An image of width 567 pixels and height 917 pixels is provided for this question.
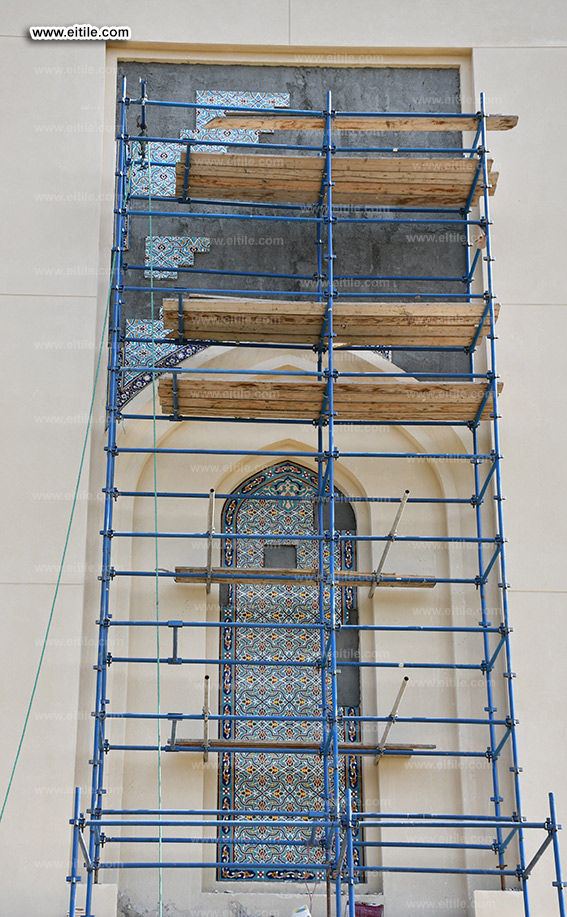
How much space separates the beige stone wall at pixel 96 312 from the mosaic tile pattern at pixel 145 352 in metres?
0.24

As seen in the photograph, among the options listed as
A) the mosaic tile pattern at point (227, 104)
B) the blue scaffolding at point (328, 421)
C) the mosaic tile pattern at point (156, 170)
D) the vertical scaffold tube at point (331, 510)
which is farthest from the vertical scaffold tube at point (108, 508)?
the vertical scaffold tube at point (331, 510)

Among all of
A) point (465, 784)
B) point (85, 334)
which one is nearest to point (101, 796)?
point (465, 784)

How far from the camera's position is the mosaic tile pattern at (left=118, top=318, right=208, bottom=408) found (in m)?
9.12

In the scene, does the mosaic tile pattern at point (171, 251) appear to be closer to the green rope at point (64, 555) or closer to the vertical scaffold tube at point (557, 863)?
the green rope at point (64, 555)

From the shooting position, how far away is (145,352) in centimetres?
921

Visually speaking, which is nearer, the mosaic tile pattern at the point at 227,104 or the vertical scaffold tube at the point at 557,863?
the vertical scaffold tube at the point at 557,863

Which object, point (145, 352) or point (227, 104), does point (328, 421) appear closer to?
point (145, 352)

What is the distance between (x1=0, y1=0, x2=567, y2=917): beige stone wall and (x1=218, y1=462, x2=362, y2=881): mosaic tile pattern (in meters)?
0.95

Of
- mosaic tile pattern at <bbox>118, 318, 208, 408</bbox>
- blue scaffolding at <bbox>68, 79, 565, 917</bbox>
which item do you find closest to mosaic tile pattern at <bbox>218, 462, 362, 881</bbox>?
blue scaffolding at <bbox>68, 79, 565, 917</bbox>

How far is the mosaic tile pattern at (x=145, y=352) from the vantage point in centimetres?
912

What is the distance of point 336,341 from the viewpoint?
9.15m

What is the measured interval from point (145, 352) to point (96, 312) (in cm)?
42

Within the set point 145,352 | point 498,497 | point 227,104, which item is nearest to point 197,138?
point 227,104

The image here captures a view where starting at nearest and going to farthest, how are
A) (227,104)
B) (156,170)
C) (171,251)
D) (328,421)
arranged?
(328,421) → (171,251) → (156,170) → (227,104)
